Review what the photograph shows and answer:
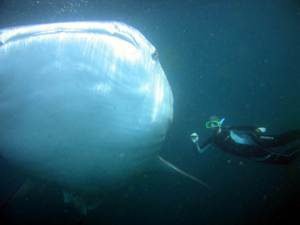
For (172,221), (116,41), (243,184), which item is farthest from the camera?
(243,184)

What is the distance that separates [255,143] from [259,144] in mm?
71

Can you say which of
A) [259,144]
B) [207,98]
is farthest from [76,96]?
[207,98]

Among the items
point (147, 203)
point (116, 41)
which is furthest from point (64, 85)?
point (147, 203)

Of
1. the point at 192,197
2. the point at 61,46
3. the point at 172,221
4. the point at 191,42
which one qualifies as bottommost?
the point at 172,221

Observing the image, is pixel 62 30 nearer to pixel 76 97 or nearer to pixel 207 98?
pixel 76 97

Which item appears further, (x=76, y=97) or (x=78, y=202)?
(x=78, y=202)

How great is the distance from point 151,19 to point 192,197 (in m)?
5.82

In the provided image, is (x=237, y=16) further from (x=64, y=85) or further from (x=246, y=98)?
(x=64, y=85)

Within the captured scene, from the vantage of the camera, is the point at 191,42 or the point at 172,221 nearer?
the point at 172,221

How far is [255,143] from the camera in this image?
4926mm

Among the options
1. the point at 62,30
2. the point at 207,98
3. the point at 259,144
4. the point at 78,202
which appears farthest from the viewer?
the point at 207,98

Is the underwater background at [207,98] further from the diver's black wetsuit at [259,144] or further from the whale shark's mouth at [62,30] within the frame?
the whale shark's mouth at [62,30]

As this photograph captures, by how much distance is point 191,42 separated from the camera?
10.2 m

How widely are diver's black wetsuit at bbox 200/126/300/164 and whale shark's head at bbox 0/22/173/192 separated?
2.41m
